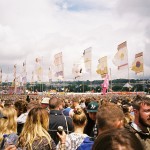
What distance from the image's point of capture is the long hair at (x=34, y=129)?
15.7ft

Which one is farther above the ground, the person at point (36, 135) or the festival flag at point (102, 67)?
the festival flag at point (102, 67)

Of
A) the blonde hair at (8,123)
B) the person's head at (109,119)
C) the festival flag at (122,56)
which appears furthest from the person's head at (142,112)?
the festival flag at (122,56)

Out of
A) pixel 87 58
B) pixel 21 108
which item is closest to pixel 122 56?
pixel 87 58

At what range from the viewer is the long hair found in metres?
4.79

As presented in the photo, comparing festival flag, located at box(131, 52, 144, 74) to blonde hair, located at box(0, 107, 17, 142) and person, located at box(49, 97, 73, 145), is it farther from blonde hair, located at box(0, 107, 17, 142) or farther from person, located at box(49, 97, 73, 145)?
blonde hair, located at box(0, 107, 17, 142)

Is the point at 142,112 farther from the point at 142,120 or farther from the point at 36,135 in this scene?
the point at 36,135

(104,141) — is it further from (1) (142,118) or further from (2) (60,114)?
(2) (60,114)

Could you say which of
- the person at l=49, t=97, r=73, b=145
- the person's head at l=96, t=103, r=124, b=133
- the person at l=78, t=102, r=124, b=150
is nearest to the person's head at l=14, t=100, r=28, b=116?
the person at l=49, t=97, r=73, b=145

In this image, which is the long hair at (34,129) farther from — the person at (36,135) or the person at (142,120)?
the person at (142,120)

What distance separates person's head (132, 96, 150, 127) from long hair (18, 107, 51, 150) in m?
1.36

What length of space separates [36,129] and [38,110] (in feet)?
1.14

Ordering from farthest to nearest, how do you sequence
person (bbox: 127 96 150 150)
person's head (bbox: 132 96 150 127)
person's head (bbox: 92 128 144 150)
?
1. person's head (bbox: 132 96 150 127)
2. person (bbox: 127 96 150 150)
3. person's head (bbox: 92 128 144 150)

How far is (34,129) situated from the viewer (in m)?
4.91

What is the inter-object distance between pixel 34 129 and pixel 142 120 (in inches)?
63.4
